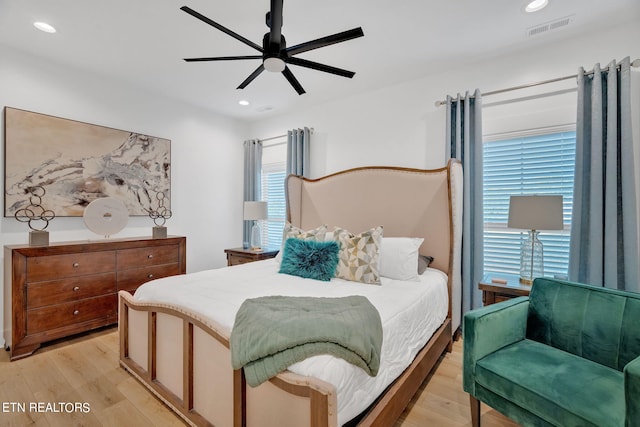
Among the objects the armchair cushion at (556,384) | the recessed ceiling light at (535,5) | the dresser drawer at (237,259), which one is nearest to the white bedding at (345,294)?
the armchair cushion at (556,384)

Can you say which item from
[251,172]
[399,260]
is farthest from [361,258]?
[251,172]

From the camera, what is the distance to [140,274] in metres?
3.14

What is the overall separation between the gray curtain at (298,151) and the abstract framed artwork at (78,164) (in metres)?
1.61

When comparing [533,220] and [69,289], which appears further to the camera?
[69,289]

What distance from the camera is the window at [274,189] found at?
448cm

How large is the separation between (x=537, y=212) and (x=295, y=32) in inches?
93.4

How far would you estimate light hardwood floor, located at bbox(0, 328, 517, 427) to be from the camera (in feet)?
5.60

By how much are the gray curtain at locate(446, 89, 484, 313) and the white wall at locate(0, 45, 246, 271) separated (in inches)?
133

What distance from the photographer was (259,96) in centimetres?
373

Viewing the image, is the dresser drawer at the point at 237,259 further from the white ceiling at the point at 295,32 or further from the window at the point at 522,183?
the window at the point at 522,183

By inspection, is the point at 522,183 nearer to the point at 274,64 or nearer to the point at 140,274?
the point at 274,64

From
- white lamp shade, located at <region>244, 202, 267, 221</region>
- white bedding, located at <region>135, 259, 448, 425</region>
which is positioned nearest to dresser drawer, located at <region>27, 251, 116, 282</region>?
white bedding, located at <region>135, 259, 448, 425</region>

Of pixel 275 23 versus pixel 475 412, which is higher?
pixel 275 23

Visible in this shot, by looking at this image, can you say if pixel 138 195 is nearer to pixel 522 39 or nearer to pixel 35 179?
pixel 35 179
